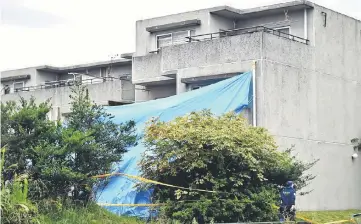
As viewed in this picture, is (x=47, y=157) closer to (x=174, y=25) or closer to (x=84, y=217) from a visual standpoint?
(x=84, y=217)

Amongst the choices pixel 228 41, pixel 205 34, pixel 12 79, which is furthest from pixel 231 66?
pixel 12 79

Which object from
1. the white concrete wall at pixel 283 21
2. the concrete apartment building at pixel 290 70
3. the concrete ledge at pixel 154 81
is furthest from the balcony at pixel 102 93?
the white concrete wall at pixel 283 21

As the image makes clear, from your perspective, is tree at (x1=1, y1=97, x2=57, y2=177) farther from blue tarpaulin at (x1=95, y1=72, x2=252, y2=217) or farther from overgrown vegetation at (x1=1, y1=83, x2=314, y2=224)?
blue tarpaulin at (x1=95, y1=72, x2=252, y2=217)

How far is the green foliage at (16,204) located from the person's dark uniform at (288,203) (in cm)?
666

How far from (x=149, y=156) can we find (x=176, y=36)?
1191cm

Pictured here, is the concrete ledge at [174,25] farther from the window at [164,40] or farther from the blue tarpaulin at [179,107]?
the blue tarpaulin at [179,107]

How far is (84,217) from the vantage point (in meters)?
16.9

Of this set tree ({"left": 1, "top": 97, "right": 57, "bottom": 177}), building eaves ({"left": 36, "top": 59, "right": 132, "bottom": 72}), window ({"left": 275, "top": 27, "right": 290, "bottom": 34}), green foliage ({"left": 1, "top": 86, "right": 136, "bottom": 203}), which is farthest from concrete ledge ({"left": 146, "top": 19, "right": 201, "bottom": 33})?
tree ({"left": 1, "top": 97, "right": 57, "bottom": 177})

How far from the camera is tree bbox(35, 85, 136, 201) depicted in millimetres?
16828

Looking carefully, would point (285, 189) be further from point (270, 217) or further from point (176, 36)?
point (176, 36)

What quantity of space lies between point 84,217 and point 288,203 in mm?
5468

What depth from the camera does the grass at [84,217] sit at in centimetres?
1633

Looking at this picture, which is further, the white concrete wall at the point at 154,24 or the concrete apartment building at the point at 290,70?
the white concrete wall at the point at 154,24

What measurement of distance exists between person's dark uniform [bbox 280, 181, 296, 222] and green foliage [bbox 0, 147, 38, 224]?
6661 millimetres
